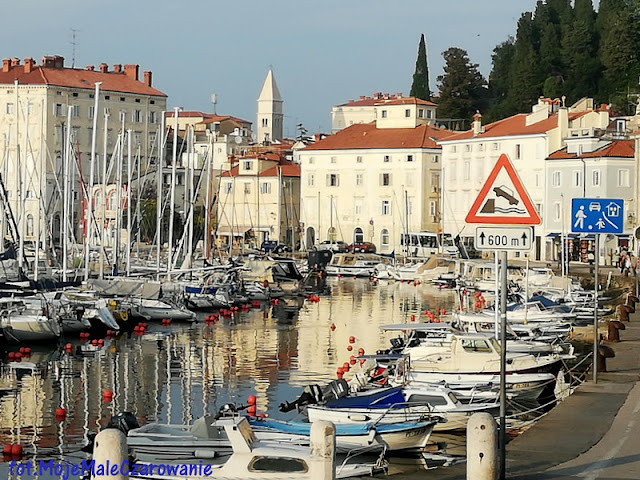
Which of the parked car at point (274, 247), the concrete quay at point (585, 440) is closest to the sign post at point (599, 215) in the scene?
the concrete quay at point (585, 440)

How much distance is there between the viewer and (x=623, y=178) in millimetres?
82750

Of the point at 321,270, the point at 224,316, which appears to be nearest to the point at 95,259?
the point at 224,316

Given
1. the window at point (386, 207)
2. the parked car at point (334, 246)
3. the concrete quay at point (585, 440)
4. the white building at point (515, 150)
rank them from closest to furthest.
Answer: the concrete quay at point (585, 440) < the white building at point (515, 150) < the parked car at point (334, 246) < the window at point (386, 207)

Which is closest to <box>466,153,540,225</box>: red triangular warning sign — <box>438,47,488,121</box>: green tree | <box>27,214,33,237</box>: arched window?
<box>27,214,33,237</box>: arched window

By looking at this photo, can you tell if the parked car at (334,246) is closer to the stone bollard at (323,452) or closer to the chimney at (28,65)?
the chimney at (28,65)

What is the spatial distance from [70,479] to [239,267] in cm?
4192

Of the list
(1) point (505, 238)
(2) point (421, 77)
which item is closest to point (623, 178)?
(2) point (421, 77)

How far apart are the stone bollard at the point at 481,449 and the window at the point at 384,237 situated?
9387 cm

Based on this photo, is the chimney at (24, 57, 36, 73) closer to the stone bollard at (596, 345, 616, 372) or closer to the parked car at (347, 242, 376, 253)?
the parked car at (347, 242, 376, 253)

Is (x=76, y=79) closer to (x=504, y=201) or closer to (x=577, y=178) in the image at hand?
(x=577, y=178)

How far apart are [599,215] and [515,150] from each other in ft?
245

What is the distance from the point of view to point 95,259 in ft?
226

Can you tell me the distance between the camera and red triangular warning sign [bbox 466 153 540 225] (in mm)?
13195

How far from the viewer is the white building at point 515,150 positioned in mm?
91250
